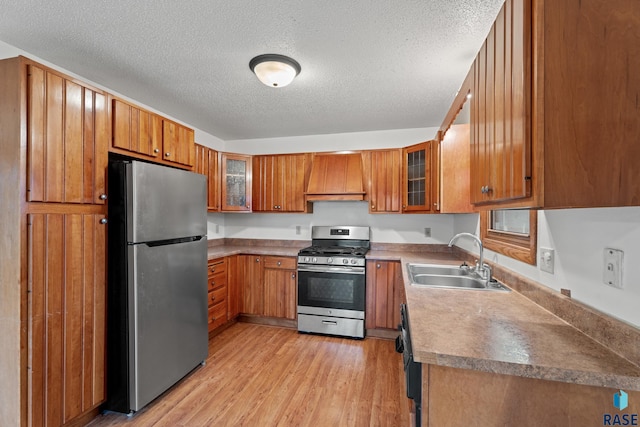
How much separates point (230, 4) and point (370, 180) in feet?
7.72

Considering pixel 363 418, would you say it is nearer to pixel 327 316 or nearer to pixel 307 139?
pixel 327 316

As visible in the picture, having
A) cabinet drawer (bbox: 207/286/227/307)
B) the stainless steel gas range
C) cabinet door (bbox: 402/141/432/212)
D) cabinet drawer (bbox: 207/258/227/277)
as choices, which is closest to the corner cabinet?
cabinet door (bbox: 402/141/432/212)

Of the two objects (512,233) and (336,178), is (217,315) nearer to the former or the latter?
(336,178)

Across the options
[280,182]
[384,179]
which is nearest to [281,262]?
[280,182]

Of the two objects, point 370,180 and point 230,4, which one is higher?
point 230,4

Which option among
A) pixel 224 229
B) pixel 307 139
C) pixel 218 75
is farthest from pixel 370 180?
pixel 224 229

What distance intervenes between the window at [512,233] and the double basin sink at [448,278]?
228 mm

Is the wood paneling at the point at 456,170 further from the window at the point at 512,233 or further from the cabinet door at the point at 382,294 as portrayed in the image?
the cabinet door at the point at 382,294

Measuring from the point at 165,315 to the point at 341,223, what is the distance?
2300 mm

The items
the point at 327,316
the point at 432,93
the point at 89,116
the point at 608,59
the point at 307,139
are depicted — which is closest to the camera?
the point at 608,59

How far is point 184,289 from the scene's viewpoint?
227 cm

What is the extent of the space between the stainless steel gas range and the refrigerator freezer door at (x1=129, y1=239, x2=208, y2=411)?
3.64 feet

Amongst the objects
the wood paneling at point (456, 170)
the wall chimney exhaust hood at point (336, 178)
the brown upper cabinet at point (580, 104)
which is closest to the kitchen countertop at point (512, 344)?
the brown upper cabinet at point (580, 104)

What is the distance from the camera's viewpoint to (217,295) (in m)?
3.09
